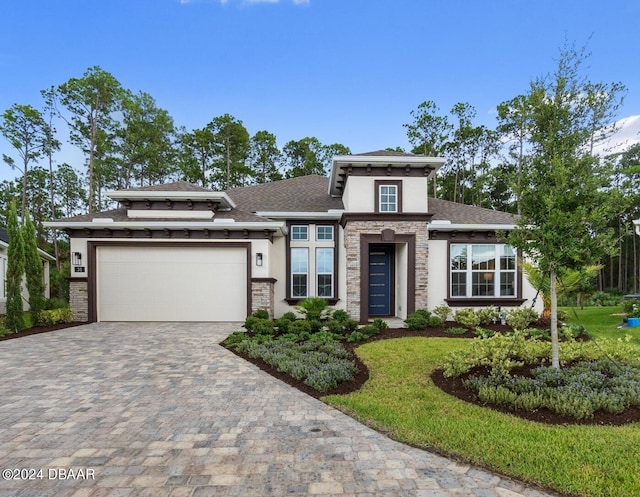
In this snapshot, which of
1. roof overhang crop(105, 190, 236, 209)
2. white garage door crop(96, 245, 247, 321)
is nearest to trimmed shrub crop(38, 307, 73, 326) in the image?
white garage door crop(96, 245, 247, 321)

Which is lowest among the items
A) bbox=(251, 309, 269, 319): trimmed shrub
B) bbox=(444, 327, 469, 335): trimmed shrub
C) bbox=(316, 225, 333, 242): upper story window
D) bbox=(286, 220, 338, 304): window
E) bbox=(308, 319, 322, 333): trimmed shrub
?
bbox=(444, 327, 469, 335): trimmed shrub

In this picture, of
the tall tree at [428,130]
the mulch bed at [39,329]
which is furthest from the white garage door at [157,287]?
the tall tree at [428,130]

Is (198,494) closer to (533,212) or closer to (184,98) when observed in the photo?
(533,212)

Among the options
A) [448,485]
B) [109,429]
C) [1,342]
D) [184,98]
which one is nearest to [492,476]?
[448,485]

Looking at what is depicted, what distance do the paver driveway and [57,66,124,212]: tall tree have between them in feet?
58.4

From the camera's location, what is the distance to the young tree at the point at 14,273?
892cm

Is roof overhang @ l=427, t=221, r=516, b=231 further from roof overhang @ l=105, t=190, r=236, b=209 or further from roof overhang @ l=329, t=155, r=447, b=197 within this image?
roof overhang @ l=105, t=190, r=236, b=209

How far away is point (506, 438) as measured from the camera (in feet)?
10.4

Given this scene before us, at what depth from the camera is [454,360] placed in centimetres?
493

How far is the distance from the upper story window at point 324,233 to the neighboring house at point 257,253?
1.43 ft

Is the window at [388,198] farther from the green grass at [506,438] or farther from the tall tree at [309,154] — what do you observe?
the tall tree at [309,154]

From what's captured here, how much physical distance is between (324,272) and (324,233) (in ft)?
4.26

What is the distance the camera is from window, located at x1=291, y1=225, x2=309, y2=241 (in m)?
11.3

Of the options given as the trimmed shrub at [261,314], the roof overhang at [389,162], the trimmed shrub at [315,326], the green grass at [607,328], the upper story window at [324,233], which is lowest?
the green grass at [607,328]
